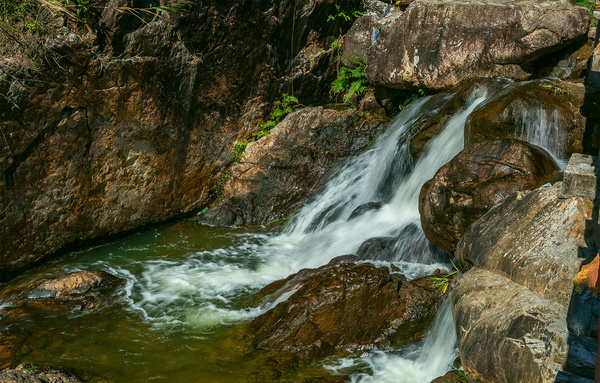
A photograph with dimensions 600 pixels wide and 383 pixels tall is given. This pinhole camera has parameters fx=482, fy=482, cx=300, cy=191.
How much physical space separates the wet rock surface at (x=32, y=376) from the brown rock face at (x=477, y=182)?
4010 mm

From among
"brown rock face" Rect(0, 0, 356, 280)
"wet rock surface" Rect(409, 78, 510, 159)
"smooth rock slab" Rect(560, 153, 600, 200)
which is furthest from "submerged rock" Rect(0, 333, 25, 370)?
"wet rock surface" Rect(409, 78, 510, 159)

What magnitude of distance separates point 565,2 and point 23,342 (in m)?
8.39

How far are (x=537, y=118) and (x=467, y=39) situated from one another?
243cm

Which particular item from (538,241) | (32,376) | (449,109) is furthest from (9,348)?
(449,109)

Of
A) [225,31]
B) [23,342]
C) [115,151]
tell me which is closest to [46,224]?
[115,151]

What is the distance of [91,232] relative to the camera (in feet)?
24.6

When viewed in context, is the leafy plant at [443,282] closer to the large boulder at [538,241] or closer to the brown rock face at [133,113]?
the large boulder at [538,241]

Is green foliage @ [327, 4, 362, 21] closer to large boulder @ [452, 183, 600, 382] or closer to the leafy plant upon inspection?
the leafy plant

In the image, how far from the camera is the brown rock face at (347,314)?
4.86 m

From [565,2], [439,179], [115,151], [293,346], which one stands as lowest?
[293,346]

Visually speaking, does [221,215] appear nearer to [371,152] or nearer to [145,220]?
[145,220]

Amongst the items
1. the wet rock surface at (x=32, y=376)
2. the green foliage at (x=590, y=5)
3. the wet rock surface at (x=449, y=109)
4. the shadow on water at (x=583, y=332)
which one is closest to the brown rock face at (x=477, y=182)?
the wet rock surface at (x=449, y=109)

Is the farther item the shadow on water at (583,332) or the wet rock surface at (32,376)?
the wet rock surface at (32,376)

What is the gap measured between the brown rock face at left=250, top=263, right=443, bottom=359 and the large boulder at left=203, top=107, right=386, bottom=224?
3.37 m
